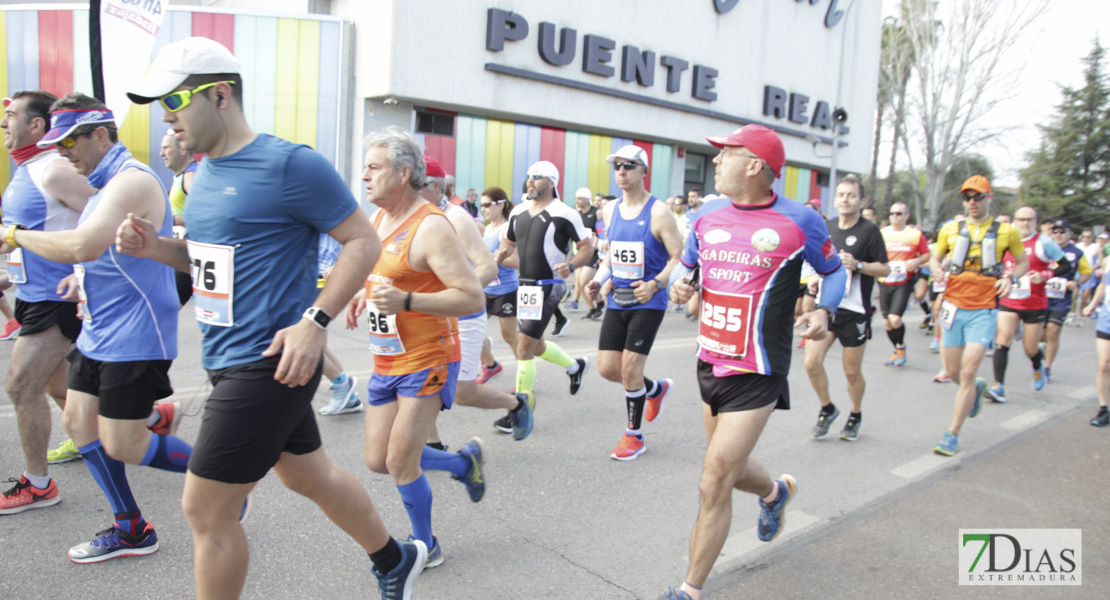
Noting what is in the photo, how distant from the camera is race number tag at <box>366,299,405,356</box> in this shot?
3.21m

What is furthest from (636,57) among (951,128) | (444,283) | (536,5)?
(444,283)

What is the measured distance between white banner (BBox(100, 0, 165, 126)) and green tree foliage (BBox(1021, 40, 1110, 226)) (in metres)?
40.4

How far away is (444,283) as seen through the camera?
3.06m

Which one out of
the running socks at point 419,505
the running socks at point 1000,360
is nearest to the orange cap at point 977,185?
the running socks at point 1000,360

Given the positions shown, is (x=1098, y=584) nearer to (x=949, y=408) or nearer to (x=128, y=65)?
(x=949, y=408)

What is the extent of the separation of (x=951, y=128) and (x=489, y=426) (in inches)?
1043

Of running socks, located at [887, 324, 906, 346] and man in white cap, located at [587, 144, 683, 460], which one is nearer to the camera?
man in white cap, located at [587, 144, 683, 460]

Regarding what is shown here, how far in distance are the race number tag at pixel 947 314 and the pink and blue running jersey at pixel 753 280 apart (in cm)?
310

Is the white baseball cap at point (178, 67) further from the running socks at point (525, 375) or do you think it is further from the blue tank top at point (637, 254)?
the running socks at point (525, 375)

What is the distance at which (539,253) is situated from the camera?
5980 millimetres

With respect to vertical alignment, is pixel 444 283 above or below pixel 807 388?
above

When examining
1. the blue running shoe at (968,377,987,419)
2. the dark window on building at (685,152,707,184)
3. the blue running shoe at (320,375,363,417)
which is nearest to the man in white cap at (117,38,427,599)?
the blue running shoe at (320,375,363,417)

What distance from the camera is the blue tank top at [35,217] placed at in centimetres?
354

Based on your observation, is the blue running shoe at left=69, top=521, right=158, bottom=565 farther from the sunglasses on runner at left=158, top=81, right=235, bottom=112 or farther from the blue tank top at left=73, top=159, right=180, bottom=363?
the sunglasses on runner at left=158, top=81, right=235, bottom=112
